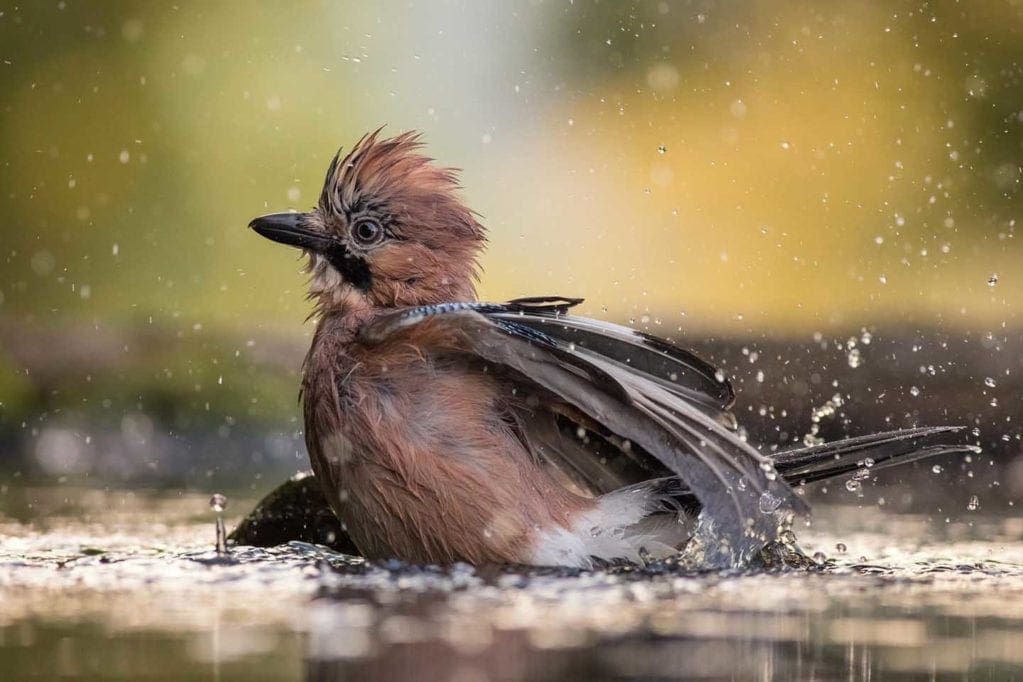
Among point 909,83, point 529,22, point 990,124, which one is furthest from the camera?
point 529,22

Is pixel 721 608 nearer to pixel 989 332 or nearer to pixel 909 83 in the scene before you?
pixel 989 332

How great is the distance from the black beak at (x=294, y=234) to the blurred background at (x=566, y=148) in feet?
21.5

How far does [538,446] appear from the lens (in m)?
5.89

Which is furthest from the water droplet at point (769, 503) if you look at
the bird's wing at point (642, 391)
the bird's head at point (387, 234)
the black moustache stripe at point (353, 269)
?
the black moustache stripe at point (353, 269)

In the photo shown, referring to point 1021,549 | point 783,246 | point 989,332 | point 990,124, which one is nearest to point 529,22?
point 783,246

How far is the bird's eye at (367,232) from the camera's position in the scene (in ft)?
20.6

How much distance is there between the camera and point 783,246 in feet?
49.8

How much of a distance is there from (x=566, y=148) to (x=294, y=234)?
9376 millimetres

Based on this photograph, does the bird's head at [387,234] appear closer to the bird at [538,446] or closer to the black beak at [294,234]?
the black beak at [294,234]

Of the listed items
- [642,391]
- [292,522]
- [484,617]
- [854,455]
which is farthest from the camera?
[292,522]

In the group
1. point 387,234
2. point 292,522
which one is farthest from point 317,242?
point 292,522

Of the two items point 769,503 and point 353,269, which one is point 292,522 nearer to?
point 353,269

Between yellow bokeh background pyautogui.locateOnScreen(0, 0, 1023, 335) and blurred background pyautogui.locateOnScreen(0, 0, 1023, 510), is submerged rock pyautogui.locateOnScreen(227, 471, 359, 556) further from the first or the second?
yellow bokeh background pyautogui.locateOnScreen(0, 0, 1023, 335)

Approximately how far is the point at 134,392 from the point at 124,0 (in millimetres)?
5411
